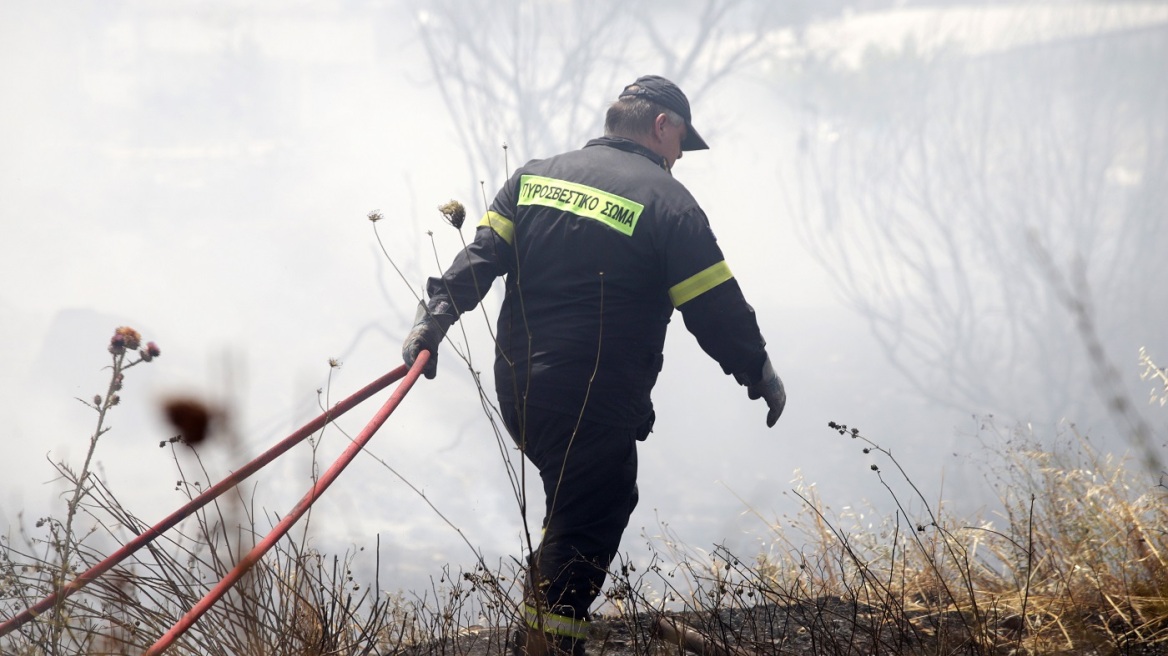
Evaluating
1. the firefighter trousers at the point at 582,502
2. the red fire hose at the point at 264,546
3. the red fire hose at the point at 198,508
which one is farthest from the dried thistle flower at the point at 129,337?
the firefighter trousers at the point at 582,502

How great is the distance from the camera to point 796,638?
9.01 feet

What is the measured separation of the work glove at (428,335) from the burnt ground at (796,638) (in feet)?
2.60

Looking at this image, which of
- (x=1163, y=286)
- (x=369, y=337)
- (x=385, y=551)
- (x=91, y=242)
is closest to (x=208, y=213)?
(x=91, y=242)

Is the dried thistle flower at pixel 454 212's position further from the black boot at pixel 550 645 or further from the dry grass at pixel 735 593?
the black boot at pixel 550 645

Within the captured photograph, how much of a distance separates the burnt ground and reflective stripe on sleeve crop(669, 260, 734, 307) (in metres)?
0.90

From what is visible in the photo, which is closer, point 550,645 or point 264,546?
point 264,546

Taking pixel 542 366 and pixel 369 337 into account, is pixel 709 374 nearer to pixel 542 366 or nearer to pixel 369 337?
pixel 369 337

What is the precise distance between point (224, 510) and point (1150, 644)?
2482 mm

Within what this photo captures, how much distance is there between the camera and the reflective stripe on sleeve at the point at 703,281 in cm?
246

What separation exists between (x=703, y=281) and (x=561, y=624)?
3.44 ft

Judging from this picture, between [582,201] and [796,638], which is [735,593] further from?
[582,201]

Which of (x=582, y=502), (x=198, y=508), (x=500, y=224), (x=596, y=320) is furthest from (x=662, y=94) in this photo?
(x=198, y=508)

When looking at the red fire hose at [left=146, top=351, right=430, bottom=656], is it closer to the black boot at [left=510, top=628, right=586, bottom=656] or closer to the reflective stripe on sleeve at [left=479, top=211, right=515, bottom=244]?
the black boot at [left=510, top=628, right=586, bottom=656]

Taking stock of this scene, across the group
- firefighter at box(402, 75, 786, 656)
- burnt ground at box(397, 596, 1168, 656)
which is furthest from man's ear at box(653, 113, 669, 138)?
burnt ground at box(397, 596, 1168, 656)
